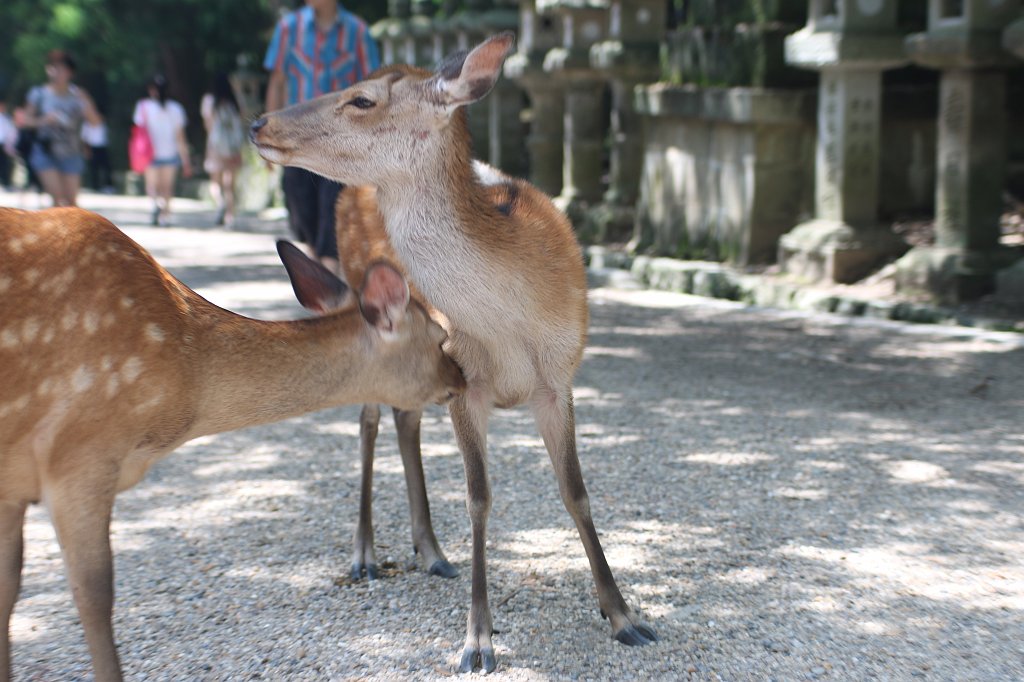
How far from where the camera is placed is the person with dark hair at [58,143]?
39.8 feet

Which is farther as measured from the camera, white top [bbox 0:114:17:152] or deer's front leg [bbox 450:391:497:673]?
white top [bbox 0:114:17:152]

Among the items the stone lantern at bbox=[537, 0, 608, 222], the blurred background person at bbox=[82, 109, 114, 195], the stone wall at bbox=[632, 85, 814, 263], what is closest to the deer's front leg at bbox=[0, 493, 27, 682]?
the stone wall at bbox=[632, 85, 814, 263]

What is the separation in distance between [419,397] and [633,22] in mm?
9203

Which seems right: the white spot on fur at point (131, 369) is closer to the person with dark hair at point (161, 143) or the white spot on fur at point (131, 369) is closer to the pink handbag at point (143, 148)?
the person with dark hair at point (161, 143)

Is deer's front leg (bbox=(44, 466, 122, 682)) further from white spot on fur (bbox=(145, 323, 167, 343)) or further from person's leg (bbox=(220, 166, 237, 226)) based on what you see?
person's leg (bbox=(220, 166, 237, 226))

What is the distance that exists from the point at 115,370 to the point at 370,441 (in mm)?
1627

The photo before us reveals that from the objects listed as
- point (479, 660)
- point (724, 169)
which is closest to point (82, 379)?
point (479, 660)

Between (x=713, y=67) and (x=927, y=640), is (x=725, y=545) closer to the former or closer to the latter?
(x=927, y=640)

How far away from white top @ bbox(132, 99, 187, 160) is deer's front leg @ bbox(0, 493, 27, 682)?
13.7 m

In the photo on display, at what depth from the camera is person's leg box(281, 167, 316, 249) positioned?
21.0 ft

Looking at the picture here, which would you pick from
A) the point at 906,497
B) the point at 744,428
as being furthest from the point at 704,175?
the point at 906,497

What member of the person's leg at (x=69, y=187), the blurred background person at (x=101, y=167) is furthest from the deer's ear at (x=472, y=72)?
the blurred background person at (x=101, y=167)

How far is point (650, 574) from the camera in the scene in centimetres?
459

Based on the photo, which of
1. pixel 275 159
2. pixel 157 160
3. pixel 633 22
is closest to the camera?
pixel 275 159
